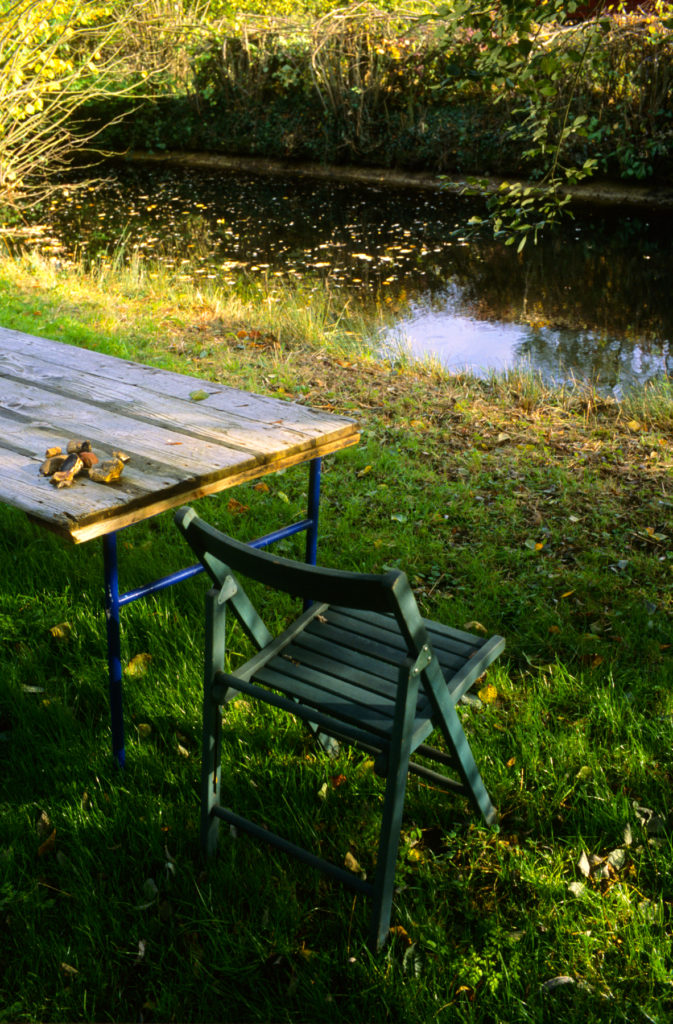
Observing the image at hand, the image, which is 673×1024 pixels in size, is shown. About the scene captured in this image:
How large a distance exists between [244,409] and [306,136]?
18.5 meters

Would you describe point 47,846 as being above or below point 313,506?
below

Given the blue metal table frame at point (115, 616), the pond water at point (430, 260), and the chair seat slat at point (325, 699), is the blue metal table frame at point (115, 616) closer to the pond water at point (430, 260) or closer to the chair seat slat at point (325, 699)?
the chair seat slat at point (325, 699)

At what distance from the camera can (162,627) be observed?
10.1 ft

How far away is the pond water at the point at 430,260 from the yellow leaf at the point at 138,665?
17.1 feet

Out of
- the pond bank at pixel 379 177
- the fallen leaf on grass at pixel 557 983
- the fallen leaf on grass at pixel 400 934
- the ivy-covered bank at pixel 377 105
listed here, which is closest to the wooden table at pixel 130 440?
the fallen leaf on grass at pixel 400 934

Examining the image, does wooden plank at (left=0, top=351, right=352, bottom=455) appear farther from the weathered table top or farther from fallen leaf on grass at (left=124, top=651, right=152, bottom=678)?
fallen leaf on grass at (left=124, top=651, right=152, bottom=678)

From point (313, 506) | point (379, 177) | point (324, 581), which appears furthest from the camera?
point (379, 177)

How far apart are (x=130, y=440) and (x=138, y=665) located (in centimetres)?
87

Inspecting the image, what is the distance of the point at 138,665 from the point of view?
Result: 289 cm

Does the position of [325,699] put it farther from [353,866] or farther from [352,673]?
[353,866]

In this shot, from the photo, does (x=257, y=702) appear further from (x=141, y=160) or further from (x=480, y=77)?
(x=141, y=160)

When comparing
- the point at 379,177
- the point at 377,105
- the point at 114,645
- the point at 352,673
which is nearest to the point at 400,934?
the point at 352,673

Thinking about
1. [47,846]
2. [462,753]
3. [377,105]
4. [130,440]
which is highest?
[377,105]

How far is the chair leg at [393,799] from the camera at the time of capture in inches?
66.8
